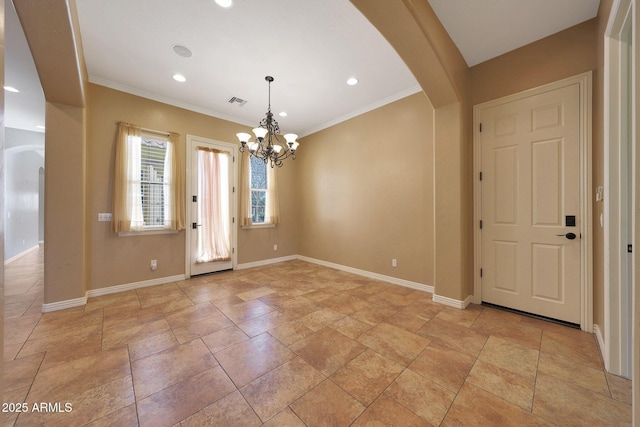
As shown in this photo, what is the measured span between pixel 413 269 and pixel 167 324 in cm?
338

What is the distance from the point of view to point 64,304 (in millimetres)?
2938

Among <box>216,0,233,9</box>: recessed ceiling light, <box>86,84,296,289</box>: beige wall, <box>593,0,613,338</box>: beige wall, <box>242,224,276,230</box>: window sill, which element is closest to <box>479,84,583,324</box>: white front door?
<box>593,0,613,338</box>: beige wall

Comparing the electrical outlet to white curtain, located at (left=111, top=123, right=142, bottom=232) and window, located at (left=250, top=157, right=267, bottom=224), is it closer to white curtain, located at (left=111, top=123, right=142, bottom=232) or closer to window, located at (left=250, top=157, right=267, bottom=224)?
white curtain, located at (left=111, top=123, right=142, bottom=232)

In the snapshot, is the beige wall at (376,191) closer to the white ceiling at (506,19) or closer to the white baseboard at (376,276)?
the white baseboard at (376,276)

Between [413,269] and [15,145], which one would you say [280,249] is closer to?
[413,269]

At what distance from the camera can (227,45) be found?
2703 millimetres

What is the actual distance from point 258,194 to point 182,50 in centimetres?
294

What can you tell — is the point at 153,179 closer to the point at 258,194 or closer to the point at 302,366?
the point at 258,194

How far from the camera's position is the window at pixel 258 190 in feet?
16.9

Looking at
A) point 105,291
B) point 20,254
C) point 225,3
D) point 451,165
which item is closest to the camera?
point 225,3

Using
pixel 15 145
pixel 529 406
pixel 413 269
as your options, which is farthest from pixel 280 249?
pixel 15 145

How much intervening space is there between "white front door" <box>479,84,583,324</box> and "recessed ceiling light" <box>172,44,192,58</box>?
12.3 ft

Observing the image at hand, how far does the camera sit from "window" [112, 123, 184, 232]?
3.52 meters

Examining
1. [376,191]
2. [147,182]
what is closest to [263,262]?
[147,182]
